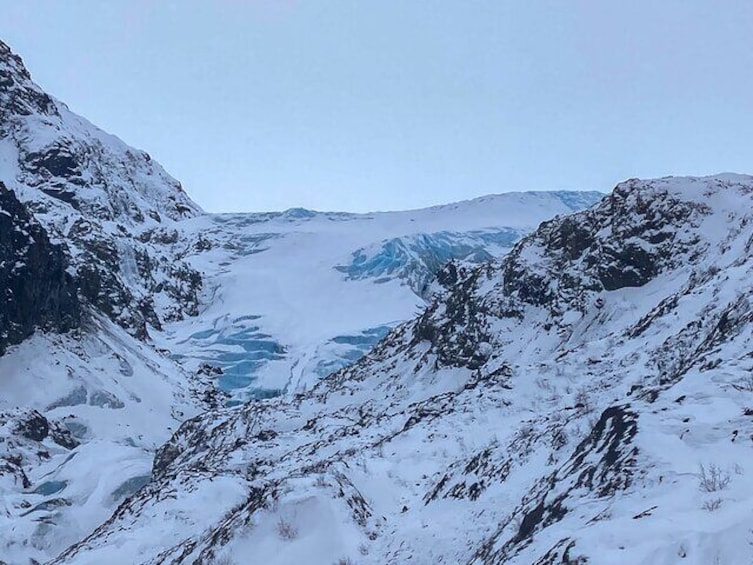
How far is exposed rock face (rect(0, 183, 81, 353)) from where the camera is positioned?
81369mm

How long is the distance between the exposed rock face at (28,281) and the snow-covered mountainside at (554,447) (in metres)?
43.8

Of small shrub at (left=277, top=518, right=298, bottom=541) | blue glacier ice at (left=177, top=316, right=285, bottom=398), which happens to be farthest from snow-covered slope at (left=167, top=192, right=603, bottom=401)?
small shrub at (left=277, top=518, right=298, bottom=541)

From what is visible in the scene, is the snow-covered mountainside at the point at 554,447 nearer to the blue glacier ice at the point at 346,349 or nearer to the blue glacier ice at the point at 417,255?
the blue glacier ice at the point at 346,349

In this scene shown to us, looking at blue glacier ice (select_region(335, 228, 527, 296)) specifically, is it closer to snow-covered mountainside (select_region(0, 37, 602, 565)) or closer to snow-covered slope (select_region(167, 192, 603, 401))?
snow-covered slope (select_region(167, 192, 603, 401))

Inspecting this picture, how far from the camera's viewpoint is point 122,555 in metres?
16.8

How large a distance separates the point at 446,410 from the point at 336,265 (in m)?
111

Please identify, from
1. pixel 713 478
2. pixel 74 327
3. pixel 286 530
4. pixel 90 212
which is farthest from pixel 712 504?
pixel 90 212

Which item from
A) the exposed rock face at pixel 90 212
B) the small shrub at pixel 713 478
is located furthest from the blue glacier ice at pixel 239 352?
the small shrub at pixel 713 478

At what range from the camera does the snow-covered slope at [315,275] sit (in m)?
102

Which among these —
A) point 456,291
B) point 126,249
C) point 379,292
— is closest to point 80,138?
point 126,249

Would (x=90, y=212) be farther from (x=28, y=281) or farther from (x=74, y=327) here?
(x=74, y=327)

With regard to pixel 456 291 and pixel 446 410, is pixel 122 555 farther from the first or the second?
pixel 456 291

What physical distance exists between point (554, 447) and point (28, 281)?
81762 mm

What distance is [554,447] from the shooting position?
1315 cm
